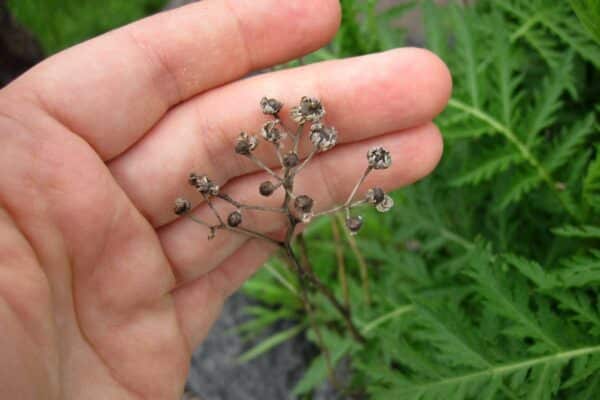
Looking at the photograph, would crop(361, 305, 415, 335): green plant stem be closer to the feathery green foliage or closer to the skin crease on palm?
the feathery green foliage

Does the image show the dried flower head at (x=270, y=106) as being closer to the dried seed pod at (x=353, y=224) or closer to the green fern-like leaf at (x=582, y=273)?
the dried seed pod at (x=353, y=224)

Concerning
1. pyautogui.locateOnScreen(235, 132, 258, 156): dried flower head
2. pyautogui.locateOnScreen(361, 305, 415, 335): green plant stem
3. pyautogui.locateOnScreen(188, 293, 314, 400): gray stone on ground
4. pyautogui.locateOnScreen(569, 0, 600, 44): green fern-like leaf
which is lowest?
pyautogui.locateOnScreen(188, 293, 314, 400): gray stone on ground

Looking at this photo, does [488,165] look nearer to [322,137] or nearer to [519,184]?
[519,184]

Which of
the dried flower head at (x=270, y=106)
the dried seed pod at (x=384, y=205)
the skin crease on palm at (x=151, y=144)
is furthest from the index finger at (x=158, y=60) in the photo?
the dried seed pod at (x=384, y=205)

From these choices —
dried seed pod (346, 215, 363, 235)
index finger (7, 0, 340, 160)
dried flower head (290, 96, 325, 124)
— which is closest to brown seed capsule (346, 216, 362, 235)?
dried seed pod (346, 215, 363, 235)

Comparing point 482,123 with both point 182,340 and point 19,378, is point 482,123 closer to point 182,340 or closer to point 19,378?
point 182,340

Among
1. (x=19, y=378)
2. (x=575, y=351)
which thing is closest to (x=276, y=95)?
(x=19, y=378)
